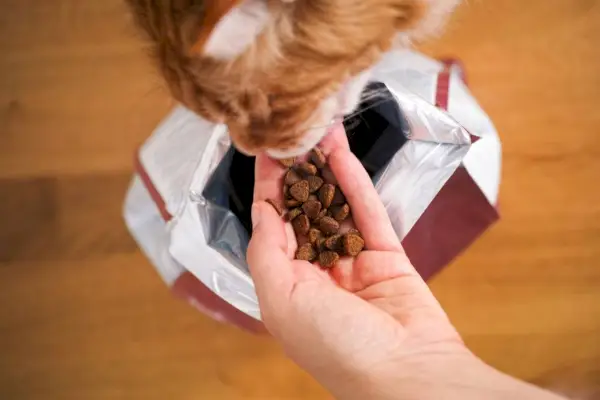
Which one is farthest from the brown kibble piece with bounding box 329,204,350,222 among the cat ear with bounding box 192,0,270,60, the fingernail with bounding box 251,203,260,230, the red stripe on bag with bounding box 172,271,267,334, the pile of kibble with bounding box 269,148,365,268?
the cat ear with bounding box 192,0,270,60

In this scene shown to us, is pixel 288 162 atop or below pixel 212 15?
below

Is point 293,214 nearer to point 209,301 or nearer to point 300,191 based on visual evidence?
point 300,191

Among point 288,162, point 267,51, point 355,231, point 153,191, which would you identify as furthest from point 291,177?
point 267,51

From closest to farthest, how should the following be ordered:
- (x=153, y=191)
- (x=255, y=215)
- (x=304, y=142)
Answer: (x=304, y=142) → (x=255, y=215) → (x=153, y=191)

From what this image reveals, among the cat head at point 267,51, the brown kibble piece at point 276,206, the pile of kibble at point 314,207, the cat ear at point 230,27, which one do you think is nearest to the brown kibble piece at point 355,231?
the pile of kibble at point 314,207

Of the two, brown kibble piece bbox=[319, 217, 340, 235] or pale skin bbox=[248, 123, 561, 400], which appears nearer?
pale skin bbox=[248, 123, 561, 400]

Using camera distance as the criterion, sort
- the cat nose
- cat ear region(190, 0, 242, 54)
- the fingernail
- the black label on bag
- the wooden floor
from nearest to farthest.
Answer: cat ear region(190, 0, 242, 54), the cat nose, the fingernail, the black label on bag, the wooden floor

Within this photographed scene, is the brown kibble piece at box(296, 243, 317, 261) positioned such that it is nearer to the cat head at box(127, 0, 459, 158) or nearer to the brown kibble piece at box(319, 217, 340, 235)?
the brown kibble piece at box(319, 217, 340, 235)

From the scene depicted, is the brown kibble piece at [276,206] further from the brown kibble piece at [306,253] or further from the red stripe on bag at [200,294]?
the red stripe on bag at [200,294]
